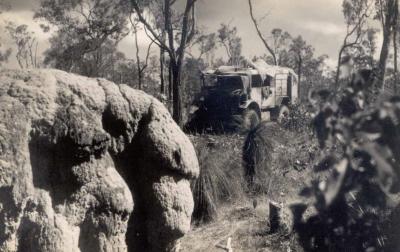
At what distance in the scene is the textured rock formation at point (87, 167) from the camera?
2.86m

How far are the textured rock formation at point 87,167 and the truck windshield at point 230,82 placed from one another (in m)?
10.9

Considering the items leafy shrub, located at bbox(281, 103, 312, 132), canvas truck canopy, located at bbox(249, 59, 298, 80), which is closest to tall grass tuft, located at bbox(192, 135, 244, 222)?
leafy shrub, located at bbox(281, 103, 312, 132)

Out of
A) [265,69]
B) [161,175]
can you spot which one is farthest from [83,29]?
[161,175]

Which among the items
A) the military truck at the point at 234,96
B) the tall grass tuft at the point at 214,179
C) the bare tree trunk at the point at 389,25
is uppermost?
the bare tree trunk at the point at 389,25

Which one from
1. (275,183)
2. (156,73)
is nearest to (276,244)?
(275,183)

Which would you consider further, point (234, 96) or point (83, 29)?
point (83, 29)

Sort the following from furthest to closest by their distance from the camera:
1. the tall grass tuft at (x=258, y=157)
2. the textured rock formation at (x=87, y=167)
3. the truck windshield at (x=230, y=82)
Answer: the truck windshield at (x=230, y=82) < the tall grass tuft at (x=258, y=157) < the textured rock formation at (x=87, y=167)

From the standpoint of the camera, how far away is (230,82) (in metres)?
15.0

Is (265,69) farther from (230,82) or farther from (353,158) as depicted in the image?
(353,158)

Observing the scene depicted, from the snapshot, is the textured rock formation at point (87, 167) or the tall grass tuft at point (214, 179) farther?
the tall grass tuft at point (214, 179)

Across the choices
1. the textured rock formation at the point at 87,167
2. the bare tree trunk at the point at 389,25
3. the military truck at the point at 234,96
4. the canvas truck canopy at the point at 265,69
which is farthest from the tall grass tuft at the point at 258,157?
the canvas truck canopy at the point at 265,69

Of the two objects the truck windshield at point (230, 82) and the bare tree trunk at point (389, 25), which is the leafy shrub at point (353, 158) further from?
the truck windshield at point (230, 82)

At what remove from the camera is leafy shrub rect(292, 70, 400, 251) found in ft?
5.88

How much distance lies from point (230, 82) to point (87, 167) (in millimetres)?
11981
